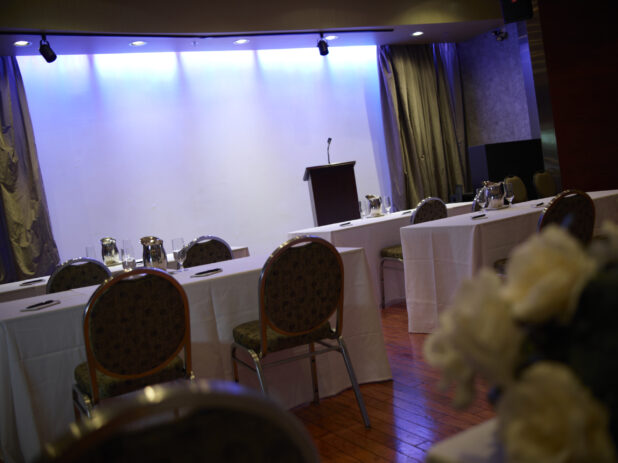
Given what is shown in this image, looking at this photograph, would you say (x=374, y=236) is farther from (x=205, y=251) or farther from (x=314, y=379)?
(x=314, y=379)

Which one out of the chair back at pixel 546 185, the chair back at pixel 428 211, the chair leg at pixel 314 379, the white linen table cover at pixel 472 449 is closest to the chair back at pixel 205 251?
the chair leg at pixel 314 379

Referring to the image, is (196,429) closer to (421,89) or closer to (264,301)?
(264,301)

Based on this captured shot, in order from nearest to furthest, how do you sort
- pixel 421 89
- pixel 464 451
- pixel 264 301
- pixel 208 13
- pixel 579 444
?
pixel 579 444 → pixel 464 451 → pixel 264 301 → pixel 208 13 → pixel 421 89

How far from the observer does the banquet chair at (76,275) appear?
3486mm

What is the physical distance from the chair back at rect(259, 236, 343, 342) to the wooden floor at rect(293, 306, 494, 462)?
506 mm

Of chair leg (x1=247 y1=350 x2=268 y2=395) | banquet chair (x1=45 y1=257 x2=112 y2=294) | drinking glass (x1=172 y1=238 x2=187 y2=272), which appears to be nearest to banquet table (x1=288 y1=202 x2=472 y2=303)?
drinking glass (x1=172 y1=238 x2=187 y2=272)

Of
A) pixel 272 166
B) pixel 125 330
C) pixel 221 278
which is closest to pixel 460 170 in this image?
pixel 272 166

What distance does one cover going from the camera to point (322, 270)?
259cm

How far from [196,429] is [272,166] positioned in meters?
6.89

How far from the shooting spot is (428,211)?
15.7 feet

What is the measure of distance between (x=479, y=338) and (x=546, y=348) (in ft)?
0.34

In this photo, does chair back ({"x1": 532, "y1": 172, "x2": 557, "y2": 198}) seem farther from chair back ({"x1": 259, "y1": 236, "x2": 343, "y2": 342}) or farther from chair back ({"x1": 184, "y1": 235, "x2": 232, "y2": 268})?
chair back ({"x1": 259, "y1": 236, "x2": 343, "y2": 342})

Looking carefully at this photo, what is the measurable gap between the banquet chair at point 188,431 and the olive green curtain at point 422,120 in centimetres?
753

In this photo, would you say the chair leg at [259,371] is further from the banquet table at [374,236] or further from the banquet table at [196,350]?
the banquet table at [374,236]
